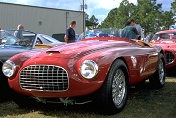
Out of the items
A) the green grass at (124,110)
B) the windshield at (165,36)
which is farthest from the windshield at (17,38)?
the windshield at (165,36)

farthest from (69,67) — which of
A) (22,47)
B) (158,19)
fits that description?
(158,19)

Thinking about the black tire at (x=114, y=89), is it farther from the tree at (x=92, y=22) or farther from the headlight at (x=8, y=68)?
the tree at (x=92, y=22)

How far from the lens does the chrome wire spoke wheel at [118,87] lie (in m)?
3.41

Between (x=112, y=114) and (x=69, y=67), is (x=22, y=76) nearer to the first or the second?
(x=69, y=67)

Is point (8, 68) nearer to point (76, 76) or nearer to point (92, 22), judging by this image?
point (76, 76)

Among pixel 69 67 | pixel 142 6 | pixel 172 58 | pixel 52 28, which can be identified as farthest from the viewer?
pixel 142 6

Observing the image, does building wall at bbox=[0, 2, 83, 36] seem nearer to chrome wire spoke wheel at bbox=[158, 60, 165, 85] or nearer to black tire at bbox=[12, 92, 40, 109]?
chrome wire spoke wheel at bbox=[158, 60, 165, 85]

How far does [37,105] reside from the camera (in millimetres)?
3971

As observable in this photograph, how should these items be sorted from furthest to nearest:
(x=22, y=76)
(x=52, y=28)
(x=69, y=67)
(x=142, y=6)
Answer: (x=142, y=6)
(x=52, y=28)
(x=22, y=76)
(x=69, y=67)

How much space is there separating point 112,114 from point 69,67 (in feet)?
2.84

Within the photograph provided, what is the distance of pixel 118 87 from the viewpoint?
3.51 meters

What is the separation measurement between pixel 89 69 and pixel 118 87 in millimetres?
651

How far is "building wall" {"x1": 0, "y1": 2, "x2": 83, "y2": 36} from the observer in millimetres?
35281

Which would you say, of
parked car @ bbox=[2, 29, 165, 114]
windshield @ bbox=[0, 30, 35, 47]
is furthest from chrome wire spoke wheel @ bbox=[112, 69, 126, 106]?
windshield @ bbox=[0, 30, 35, 47]
